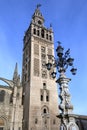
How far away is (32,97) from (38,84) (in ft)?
9.69

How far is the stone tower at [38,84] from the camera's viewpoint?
2897 cm

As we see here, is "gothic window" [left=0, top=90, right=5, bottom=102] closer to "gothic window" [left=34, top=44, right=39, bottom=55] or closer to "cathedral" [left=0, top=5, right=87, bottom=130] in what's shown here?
"cathedral" [left=0, top=5, right=87, bottom=130]

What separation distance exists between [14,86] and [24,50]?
10673 mm

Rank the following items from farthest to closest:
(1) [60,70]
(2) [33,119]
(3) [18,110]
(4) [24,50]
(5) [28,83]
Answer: (4) [24,50] < (5) [28,83] < (3) [18,110] < (2) [33,119] < (1) [60,70]

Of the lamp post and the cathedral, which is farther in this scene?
the cathedral

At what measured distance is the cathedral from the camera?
94.1ft

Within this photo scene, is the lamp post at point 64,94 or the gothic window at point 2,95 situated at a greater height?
the gothic window at point 2,95

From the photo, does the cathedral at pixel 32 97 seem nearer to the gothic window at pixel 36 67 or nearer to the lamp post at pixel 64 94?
the gothic window at pixel 36 67

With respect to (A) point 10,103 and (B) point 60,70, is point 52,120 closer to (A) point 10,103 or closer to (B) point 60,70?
(A) point 10,103

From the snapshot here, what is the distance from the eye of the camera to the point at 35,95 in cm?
3052

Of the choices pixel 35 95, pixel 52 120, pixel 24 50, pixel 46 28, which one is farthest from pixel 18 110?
pixel 46 28

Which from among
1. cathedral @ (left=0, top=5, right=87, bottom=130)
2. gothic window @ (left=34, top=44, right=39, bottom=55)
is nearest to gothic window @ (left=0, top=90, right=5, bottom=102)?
cathedral @ (left=0, top=5, right=87, bottom=130)

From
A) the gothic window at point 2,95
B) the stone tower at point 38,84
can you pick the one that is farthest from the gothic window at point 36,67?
the gothic window at point 2,95

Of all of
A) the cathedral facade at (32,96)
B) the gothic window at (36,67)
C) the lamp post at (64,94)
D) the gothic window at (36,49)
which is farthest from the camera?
the gothic window at (36,49)
